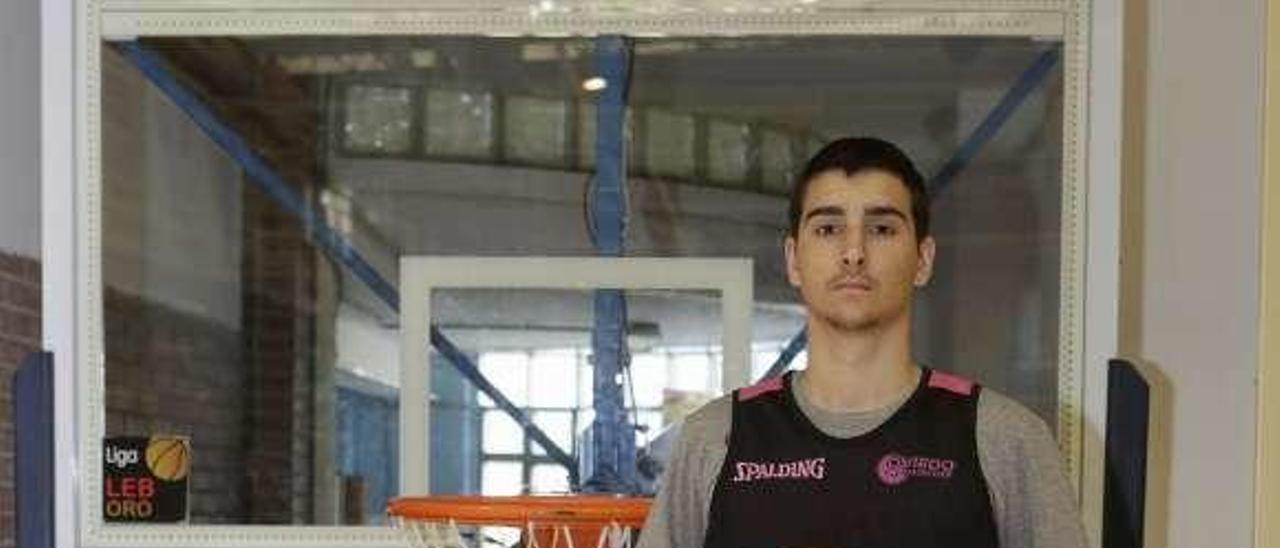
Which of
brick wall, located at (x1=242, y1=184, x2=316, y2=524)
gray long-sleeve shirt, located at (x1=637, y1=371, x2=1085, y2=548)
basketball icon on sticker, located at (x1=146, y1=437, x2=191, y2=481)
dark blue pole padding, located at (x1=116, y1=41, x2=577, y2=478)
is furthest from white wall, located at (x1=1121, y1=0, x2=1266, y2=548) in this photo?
basketball icon on sticker, located at (x1=146, y1=437, x2=191, y2=481)

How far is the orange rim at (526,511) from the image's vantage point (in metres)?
2.41

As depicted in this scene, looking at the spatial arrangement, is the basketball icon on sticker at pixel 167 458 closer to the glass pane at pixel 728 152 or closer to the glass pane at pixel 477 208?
the glass pane at pixel 477 208

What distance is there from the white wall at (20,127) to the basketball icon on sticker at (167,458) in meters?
0.64

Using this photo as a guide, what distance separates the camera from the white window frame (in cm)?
310

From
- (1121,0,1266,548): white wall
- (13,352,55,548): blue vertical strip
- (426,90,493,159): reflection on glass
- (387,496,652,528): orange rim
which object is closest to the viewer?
(387,496,652,528): orange rim

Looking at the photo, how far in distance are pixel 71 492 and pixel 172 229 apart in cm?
75

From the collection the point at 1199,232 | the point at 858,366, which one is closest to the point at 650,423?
the point at 1199,232

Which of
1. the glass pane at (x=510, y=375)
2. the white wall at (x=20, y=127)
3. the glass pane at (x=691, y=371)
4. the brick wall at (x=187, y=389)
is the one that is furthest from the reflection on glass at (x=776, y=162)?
the white wall at (x=20, y=127)

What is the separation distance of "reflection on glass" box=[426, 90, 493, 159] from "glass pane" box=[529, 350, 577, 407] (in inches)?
20.0

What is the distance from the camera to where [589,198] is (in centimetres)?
345

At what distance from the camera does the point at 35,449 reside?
3.16m

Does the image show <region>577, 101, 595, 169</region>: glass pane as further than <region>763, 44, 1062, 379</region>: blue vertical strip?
Yes

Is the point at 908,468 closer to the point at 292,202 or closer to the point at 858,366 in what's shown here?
the point at 858,366

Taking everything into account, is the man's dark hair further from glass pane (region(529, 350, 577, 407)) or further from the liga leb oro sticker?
the liga leb oro sticker
